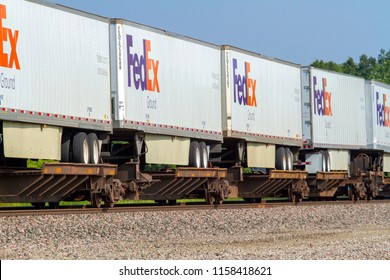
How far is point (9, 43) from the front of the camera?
1970 cm

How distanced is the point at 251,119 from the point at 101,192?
8.52 metres

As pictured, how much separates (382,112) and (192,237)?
2240cm

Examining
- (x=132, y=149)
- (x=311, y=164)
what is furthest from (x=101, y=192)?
(x=311, y=164)

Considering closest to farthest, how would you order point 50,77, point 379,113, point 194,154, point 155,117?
1. point 50,77
2. point 155,117
3. point 194,154
4. point 379,113

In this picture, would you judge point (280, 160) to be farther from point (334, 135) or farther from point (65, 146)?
point (65, 146)

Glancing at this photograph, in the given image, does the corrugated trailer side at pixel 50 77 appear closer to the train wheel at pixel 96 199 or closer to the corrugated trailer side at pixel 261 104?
the train wheel at pixel 96 199

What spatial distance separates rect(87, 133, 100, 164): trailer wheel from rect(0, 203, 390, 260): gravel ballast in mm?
1833

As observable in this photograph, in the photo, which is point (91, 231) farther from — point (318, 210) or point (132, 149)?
point (318, 210)

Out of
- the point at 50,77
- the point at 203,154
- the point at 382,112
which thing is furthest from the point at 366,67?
the point at 50,77

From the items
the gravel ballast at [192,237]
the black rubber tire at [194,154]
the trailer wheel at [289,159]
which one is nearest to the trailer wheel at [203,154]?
the black rubber tire at [194,154]

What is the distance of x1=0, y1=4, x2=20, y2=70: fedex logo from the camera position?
63.8ft

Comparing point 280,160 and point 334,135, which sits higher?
point 334,135

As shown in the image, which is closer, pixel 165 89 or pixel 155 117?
pixel 155 117

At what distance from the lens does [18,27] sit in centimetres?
2008
